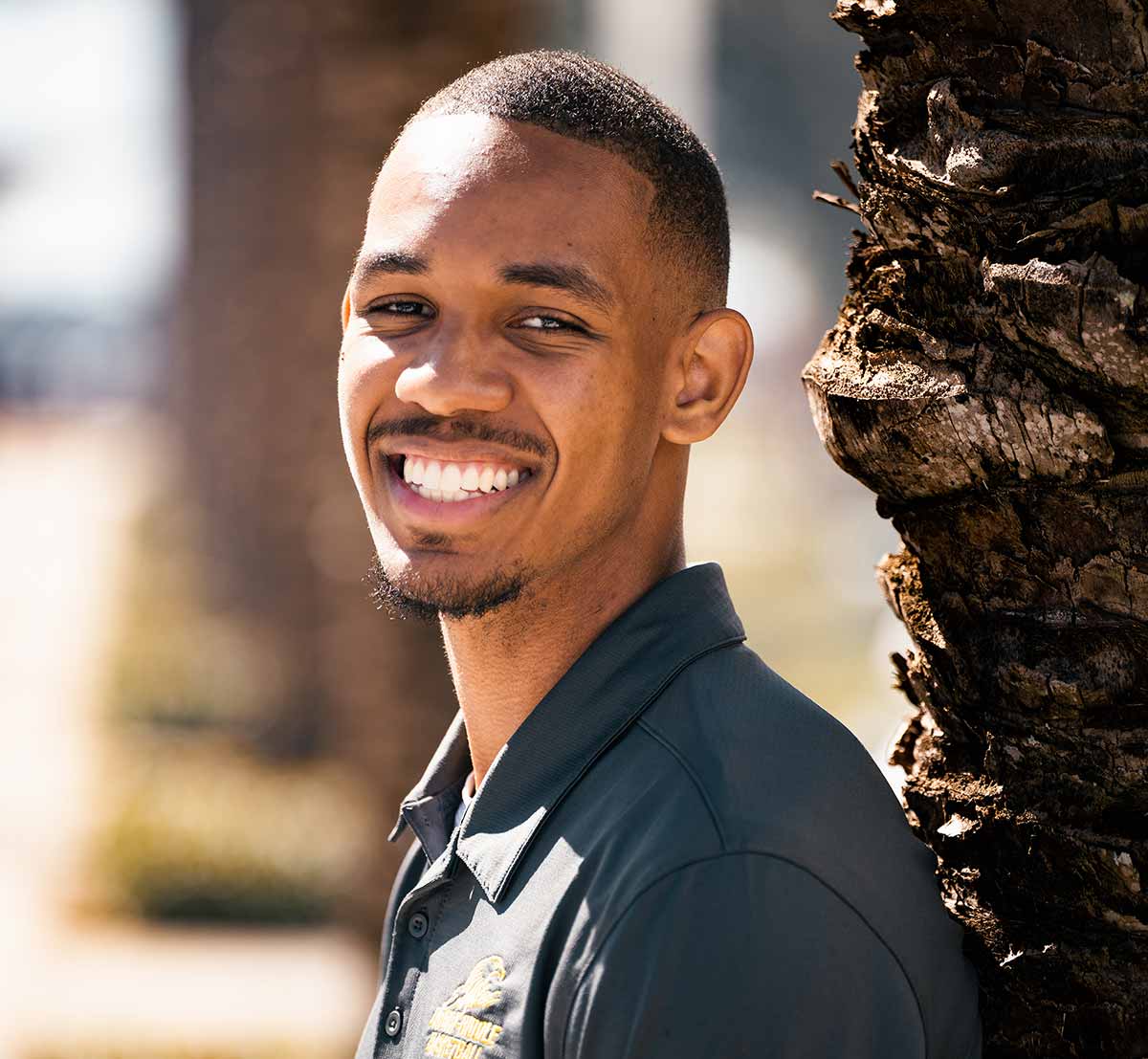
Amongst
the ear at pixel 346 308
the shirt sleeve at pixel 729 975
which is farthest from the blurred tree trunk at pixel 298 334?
the shirt sleeve at pixel 729 975

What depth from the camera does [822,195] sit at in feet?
8.36

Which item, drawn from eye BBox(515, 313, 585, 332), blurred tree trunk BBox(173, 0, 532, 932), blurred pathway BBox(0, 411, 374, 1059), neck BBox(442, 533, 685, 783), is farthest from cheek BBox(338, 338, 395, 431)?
blurred pathway BBox(0, 411, 374, 1059)

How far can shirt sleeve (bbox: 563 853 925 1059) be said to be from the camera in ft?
6.28

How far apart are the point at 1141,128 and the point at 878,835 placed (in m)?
0.96

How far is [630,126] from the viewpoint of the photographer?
8.28ft

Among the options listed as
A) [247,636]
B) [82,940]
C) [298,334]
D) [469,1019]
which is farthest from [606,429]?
[247,636]

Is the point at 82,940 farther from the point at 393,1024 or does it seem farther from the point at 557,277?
the point at 557,277

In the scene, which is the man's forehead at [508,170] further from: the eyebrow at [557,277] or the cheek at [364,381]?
the cheek at [364,381]

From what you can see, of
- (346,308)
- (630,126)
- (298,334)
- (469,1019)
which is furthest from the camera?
(298,334)

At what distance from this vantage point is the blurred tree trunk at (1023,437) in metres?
2.08

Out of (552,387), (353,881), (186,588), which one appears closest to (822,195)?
(552,387)

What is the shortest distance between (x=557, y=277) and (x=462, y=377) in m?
0.19

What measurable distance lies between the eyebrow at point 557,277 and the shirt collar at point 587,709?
17.4 inches

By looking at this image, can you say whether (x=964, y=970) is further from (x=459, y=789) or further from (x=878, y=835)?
(x=459, y=789)
